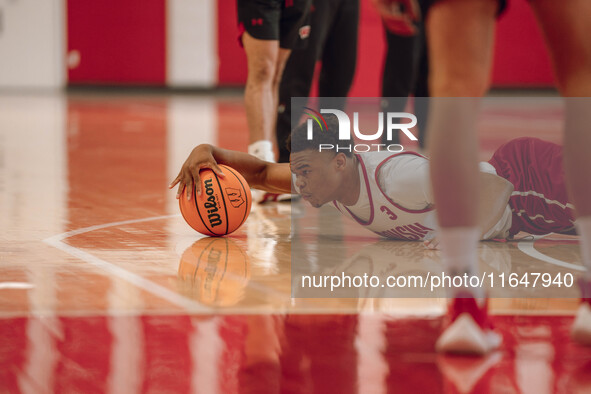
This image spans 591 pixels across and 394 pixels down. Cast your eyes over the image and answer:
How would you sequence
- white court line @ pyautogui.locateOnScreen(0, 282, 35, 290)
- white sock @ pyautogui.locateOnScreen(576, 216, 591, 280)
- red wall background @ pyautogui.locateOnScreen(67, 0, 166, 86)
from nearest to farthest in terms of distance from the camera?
1. white sock @ pyautogui.locateOnScreen(576, 216, 591, 280)
2. white court line @ pyautogui.locateOnScreen(0, 282, 35, 290)
3. red wall background @ pyautogui.locateOnScreen(67, 0, 166, 86)

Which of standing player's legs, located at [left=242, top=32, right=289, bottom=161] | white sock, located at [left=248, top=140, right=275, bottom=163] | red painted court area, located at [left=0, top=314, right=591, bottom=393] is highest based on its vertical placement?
standing player's legs, located at [left=242, top=32, right=289, bottom=161]

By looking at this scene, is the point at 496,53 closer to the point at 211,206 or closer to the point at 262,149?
the point at 262,149

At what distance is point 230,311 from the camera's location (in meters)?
2.46

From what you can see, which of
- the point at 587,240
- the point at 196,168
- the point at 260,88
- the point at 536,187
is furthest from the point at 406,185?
the point at 260,88

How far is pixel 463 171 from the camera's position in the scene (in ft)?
6.62

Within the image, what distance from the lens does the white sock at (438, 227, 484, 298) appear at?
2035 millimetres

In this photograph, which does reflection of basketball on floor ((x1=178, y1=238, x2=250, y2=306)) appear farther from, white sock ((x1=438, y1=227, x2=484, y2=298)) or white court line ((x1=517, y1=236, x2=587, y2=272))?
white court line ((x1=517, y1=236, x2=587, y2=272))

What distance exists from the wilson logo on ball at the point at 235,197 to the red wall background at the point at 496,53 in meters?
13.4

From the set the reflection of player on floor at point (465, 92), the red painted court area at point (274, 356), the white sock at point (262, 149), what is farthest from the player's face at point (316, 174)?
the reflection of player on floor at point (465, 92)

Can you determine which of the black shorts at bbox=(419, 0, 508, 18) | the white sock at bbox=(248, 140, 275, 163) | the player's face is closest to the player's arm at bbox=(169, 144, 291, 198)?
the player's face

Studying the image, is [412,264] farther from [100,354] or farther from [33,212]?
[33,212]

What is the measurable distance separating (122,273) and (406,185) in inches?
44.2

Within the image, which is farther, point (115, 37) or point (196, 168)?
point (115, 37)

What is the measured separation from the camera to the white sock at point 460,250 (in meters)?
2.04
